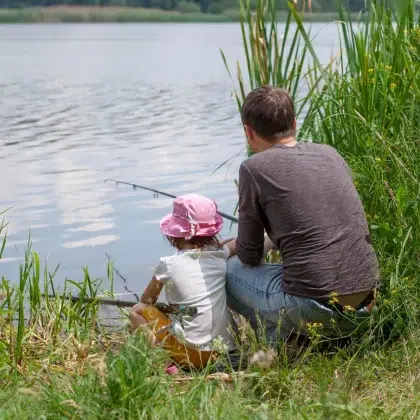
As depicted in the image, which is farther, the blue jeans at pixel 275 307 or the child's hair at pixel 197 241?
the child's hair at pixel 197 241

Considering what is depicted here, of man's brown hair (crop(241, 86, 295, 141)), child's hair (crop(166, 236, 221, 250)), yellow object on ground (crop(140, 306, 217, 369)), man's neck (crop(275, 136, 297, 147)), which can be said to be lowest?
yellow object on ground (crop(140, 306, 217, 369))

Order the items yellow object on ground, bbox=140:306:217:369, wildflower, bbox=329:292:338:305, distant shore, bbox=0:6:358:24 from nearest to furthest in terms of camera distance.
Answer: wildflower, bbox=329:292:338:305 < yellow object on ground, bbox=140:306:217:369 < distant shore, bbox=0:6:358:24

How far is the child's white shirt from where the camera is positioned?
153 inches

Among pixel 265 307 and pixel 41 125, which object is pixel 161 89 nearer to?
pixel 41 125

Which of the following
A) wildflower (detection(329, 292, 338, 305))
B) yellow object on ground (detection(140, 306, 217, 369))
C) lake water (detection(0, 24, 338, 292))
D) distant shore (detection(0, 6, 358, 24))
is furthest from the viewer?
distant shore (detection(0, 6, 358, 24))

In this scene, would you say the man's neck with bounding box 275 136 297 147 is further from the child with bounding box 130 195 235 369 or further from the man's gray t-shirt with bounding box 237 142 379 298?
the child with bounding box 130 195 235 369

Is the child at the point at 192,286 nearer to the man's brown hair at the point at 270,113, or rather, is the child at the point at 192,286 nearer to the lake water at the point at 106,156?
the man's brown hair at the point at 270,113


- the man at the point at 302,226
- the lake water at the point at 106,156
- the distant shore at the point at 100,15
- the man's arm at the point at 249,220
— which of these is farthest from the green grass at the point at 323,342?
the distant shore at the point at 100,15

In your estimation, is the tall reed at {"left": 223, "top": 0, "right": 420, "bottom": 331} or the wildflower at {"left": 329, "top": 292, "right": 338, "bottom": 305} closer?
the wildflower at {"left": 329, "top": 292, "right": 338, "bottom": 305}

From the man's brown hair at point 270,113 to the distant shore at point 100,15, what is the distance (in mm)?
54900

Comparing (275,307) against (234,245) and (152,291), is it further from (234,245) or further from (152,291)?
(152,291)

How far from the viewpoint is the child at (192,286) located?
12.7 ft

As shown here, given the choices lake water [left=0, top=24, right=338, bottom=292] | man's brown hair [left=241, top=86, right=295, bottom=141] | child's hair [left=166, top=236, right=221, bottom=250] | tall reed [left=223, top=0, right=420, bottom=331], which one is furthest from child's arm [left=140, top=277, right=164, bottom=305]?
lake water [left=0, top=24, right=338, bottom=292]

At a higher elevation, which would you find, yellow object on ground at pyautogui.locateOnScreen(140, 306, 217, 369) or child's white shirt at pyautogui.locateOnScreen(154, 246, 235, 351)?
child's white shirt at pyautogui.locateOnScreen(154, 246, 235, 351)
